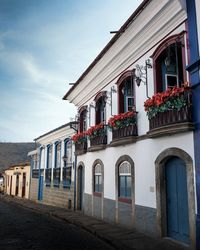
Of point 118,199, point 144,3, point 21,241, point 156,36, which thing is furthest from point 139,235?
point 144,3

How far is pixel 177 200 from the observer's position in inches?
332

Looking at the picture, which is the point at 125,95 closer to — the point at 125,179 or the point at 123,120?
the point at 123,120

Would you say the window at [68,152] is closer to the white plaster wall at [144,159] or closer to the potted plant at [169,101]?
the white plaster wall at [144,159]

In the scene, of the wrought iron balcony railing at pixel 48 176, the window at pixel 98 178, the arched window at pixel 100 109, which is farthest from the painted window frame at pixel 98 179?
the wrought iron balcony railing at pixel 48 176

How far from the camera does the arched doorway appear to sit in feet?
25.0

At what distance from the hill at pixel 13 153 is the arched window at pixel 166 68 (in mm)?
39157

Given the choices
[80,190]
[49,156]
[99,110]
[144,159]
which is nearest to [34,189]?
[49,156]

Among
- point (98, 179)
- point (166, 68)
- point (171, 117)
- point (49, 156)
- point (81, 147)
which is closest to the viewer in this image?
point (171, 117)

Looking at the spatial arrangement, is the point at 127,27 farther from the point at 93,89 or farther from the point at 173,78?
the point at 93,89

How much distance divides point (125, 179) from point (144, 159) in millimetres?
1730

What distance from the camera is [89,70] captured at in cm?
1378

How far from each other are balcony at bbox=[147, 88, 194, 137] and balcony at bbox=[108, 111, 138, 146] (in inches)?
58.5

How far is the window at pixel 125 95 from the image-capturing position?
38.5ft

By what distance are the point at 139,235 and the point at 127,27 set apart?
681cm
